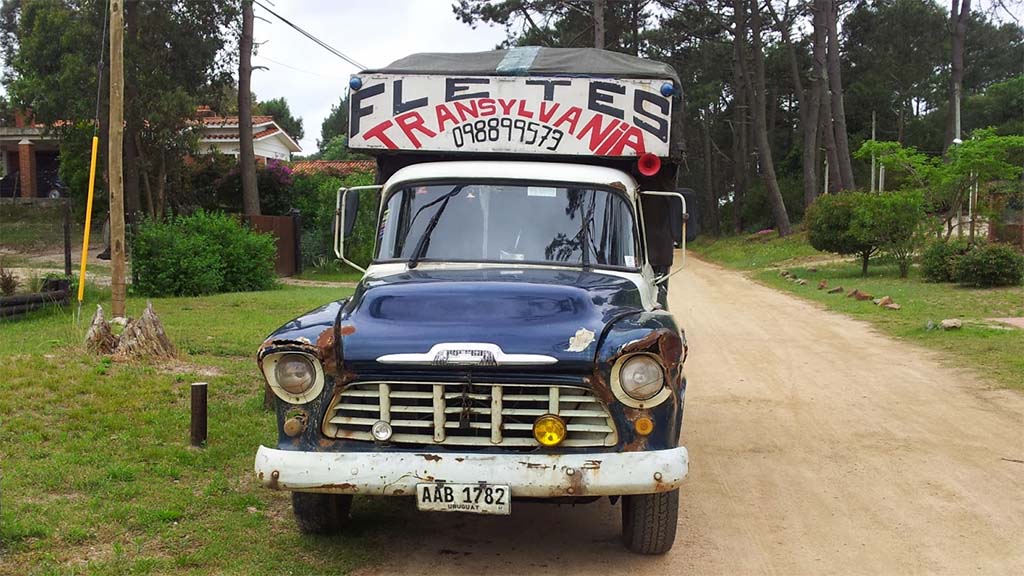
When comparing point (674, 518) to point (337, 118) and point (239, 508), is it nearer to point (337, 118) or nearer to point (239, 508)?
point (239, 508)

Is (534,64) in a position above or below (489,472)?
above

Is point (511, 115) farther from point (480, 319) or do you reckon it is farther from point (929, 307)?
point (929, 307)

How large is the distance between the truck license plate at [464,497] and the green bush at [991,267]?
1699cm

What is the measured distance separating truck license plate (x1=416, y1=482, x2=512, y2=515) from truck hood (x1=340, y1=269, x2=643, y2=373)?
58 cm

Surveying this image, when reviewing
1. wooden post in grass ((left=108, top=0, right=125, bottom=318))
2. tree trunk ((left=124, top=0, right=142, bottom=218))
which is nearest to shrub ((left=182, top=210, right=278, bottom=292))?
tree trunk ((left=124, top=0, right=142, bottom=218))

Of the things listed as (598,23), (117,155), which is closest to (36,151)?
(598,23)

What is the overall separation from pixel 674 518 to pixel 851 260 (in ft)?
81.1

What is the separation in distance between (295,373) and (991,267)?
56.8 feet

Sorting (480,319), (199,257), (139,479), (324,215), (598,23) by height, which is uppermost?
(598,23)

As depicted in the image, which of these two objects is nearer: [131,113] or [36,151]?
[131,113]

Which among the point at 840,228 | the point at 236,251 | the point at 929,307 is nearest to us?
the point at 929,307

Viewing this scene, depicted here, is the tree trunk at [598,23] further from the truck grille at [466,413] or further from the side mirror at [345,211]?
the truck grille at [466,413]

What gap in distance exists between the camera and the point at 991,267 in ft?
62.2

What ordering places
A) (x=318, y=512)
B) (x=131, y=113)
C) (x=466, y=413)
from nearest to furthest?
(x=466, y=413) → (x=318, y=512) → (x=131, y=113)
